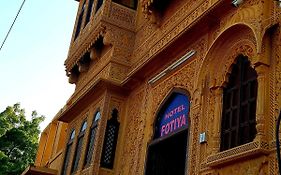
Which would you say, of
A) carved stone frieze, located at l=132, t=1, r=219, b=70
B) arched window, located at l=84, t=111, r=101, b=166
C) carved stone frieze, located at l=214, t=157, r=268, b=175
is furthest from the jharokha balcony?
carved stone frieze, located at l=214, t=157, r=268, b=175

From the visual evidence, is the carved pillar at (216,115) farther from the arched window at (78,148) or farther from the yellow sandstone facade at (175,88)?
the arched window at (78,148)

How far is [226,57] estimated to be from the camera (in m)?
7.27

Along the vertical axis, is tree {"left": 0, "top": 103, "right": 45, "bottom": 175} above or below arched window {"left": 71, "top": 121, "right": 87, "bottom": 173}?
above

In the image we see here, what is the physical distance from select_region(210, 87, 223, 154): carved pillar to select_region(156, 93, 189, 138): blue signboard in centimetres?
98

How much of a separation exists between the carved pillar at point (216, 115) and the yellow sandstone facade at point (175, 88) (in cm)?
2

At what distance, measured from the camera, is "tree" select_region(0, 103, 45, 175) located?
78.6 ft

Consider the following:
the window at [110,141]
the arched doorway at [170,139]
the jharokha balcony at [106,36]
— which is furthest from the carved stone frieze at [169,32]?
the window at [110,141]

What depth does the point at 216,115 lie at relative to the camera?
7070 millimetres

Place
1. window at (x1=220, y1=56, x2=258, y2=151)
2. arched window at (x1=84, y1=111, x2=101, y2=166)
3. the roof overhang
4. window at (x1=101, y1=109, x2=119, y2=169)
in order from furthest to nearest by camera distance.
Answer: the roof overhang, arched window at (x1=84, y1=111, x2=101, y2=166), window at (x1=101, y1=109, x2=119, y2=169), window at (x1=220, y1=56, x2=258, y2=151)

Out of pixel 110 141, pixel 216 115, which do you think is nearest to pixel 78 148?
pixel 110 141

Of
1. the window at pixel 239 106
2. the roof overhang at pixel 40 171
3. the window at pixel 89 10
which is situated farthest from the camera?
the window at pixel 89 10

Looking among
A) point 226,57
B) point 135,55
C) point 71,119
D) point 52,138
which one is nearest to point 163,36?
point 135,55

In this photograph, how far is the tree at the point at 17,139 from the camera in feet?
78.6

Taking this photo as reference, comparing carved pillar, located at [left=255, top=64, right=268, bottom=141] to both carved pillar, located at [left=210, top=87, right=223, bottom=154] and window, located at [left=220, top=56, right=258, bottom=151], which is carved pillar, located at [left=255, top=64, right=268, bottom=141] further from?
carved pillar, located at [left=210, top=87, right=223, bottom=154]
